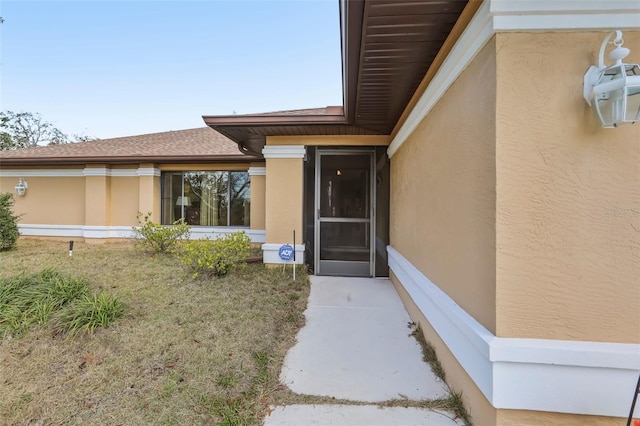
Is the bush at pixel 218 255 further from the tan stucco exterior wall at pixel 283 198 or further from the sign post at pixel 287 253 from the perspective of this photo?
the sign post at pixel 287 253

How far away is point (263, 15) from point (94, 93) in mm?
9968

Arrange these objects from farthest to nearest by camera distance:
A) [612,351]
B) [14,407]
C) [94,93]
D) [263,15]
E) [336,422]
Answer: [94,93] → [263,15] → [14,407] → [336,422] → [612,351]

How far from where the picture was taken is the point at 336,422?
1.92m

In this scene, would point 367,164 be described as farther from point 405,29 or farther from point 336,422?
point 336,422

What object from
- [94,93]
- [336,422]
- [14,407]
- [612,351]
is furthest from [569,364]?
[94,93]

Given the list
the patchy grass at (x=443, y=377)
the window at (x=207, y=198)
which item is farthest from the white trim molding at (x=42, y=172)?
the patchy grass at (x=443, y=377)

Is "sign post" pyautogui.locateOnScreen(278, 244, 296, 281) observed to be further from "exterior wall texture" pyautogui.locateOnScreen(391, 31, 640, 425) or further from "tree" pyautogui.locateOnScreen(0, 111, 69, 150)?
"tree" pyautogui.locateOnScreen(0, 111, 69, 150)

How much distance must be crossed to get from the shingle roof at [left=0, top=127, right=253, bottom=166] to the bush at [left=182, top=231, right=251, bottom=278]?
10.7 feet

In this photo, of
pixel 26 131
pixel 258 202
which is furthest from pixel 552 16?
pixel 26 131

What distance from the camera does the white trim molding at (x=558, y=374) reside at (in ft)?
4.98

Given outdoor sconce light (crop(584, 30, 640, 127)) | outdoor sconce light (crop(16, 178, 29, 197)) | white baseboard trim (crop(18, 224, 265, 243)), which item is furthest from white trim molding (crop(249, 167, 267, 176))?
outdoor sconce light (crop(16, 178, 29, 197))

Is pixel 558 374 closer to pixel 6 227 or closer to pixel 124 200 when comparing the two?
pixel 124 200

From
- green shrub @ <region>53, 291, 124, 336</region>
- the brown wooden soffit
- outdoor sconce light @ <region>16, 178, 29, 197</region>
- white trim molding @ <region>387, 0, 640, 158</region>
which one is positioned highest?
the brown wooden soffit

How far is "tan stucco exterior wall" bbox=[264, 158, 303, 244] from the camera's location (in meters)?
5.46
